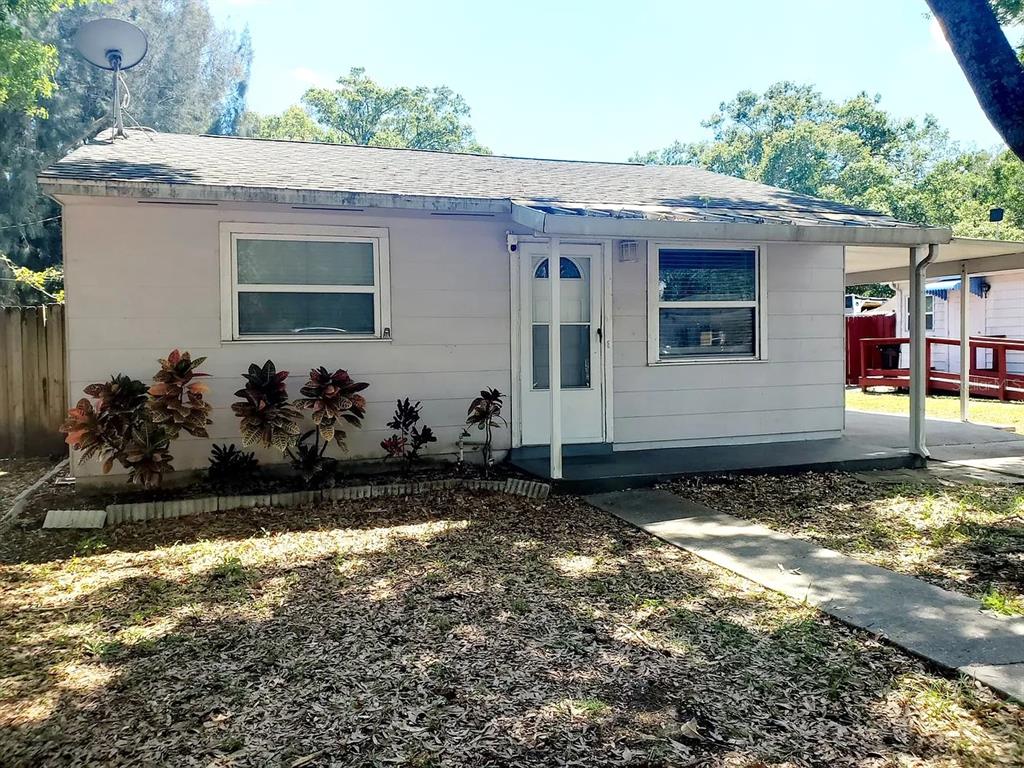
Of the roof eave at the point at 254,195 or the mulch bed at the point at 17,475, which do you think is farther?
the mulch bed at the point at 17,475

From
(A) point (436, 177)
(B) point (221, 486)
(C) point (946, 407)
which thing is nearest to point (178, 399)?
(B) point (221, 486)

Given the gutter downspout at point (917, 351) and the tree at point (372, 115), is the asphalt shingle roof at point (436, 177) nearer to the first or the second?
the gutter downspout at point (917, 351)

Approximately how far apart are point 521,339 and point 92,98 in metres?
18.9

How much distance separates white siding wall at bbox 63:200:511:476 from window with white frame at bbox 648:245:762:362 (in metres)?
1.70

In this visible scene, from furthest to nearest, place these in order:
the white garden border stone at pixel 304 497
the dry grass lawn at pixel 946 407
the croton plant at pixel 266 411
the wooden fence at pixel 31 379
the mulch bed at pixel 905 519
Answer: the dry grass lawn at pixel 946 407 < the wooden fence at pixel 31 379 < the croton plant at pixel 266 411 < the white garden border stone at pixel 304 497 < the mulch bed at pixel 905 519

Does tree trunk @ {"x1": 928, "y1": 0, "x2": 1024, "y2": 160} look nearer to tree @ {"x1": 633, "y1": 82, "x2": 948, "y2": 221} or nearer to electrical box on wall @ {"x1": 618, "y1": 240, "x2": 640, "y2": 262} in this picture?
electrical box on wall @ {"x1": 618, "y1": 240, "x2": 640, "y2": 262}

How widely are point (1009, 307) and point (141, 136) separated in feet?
56.9

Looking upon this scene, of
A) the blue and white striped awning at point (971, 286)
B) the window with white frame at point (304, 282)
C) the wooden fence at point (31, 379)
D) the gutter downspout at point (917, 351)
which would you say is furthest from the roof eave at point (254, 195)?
the blue and white striped awning at point (971, 286)

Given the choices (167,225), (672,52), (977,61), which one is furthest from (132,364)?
(672,52)

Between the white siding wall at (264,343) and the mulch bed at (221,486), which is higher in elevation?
the white siding wall at (264,343)

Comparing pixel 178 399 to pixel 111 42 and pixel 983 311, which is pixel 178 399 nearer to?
pixel 111 42

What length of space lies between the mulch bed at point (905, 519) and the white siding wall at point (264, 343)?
95.4 inches

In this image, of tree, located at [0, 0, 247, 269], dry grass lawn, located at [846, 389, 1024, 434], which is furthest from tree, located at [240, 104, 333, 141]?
dry grass lawn, located at [846, 389, 1024, 434]

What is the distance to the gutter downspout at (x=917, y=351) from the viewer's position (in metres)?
6.95
